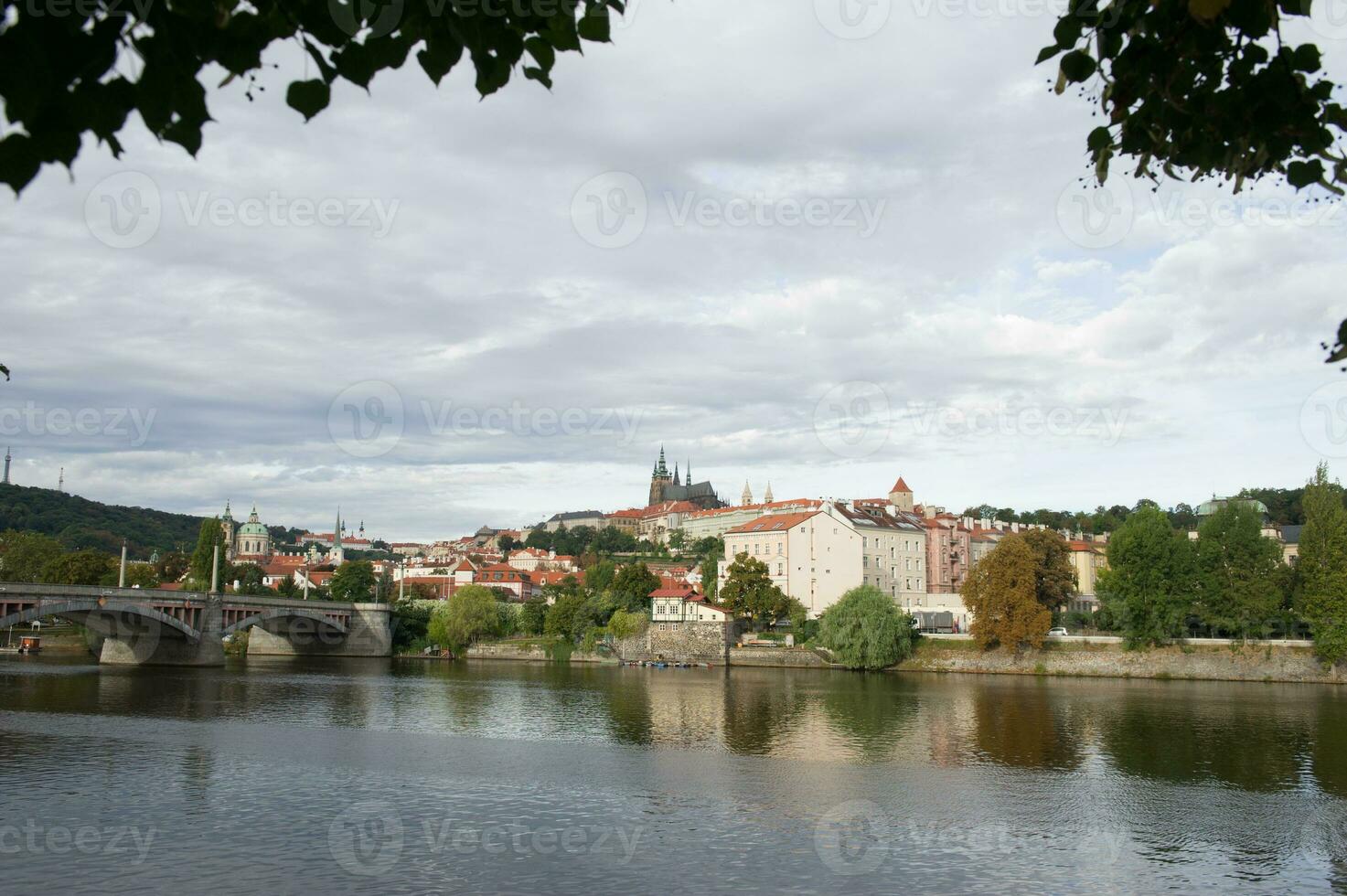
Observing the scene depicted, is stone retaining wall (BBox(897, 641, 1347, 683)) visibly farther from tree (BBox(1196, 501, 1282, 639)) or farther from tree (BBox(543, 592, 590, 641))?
tree (BBox(543, 592, 590, 641))

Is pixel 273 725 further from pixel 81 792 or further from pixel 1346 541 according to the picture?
pixel 1346 541

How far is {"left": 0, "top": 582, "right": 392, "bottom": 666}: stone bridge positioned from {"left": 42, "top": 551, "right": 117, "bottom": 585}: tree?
645 inches

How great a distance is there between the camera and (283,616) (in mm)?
82750

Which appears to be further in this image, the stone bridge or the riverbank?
the riverbank

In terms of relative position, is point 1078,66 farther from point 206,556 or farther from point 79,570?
point 79,570

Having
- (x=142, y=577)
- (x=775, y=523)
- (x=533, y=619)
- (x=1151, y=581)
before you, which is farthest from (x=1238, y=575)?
(x=142, y=577)

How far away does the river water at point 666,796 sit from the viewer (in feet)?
57.7

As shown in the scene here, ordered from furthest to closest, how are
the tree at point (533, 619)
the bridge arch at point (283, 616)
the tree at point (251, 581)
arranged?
the tree at point (251, 581) → the tree at point (533, 619) → the bridge arch at point (283, 616)

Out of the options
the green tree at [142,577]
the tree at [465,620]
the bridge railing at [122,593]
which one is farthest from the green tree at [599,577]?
the green tree at [142,577]

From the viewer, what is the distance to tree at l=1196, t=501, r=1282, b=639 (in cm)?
6156

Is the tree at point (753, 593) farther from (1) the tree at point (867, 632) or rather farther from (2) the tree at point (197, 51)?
(2) the tree at point (197, 51)

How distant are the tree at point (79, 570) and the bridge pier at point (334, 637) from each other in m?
16.3

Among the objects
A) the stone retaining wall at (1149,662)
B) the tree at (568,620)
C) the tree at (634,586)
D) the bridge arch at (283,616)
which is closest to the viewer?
the stone retaining wall at (1149,662)

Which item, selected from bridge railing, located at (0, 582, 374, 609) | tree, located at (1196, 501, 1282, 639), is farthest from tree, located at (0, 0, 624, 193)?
tree, located at (1196, 501, 1282, 639)
